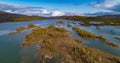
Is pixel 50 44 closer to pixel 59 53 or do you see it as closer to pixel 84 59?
pixel 59 53

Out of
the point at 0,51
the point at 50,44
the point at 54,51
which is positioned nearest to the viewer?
the point at 54,51

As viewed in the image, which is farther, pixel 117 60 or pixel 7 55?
pixel 7 55

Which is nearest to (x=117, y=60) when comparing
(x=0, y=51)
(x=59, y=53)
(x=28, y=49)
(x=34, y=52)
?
(x=59, y=53)

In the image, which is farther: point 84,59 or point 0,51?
point 0,51

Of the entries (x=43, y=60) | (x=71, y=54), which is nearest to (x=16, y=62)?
(x=43, y=60)

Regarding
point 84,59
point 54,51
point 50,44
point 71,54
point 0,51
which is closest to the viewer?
point 84,59

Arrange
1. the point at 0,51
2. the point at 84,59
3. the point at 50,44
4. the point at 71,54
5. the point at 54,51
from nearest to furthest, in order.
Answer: the point at 84,59 → the point at 71,54 → the point at 54,51 → the point at 0,51 → the point at 50,44

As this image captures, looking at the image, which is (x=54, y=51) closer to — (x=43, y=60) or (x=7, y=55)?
(x=43, y=60)

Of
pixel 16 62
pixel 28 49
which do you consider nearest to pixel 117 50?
pixel 28 49
